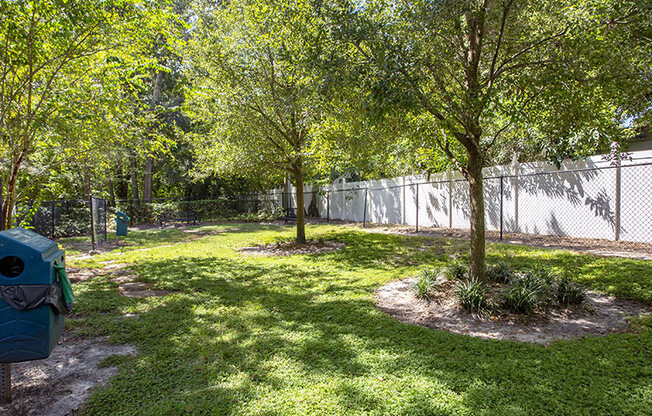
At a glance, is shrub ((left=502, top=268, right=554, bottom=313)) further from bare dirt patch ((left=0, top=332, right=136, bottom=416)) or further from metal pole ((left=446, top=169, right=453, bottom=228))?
metal pole ((left=446, top=169, right=453, bottom=228))

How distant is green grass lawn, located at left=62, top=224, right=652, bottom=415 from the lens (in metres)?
2.59

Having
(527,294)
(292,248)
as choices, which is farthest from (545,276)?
(292,248)

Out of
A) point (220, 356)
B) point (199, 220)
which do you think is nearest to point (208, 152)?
point (220, 356)

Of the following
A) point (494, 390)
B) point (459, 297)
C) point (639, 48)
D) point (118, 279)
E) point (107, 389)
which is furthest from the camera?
point (118, 279)

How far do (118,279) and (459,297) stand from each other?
20.2 ft

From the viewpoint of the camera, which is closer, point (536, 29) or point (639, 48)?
point (639, 48)

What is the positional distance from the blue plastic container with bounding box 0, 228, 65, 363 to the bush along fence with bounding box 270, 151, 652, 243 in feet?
29.6

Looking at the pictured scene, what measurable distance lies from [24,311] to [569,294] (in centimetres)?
557

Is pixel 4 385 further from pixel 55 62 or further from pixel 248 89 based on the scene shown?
pixel 248 89

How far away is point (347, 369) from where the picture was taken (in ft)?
10.2

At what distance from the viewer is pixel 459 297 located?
4617 mm

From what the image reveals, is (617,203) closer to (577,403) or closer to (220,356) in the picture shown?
(577,403)

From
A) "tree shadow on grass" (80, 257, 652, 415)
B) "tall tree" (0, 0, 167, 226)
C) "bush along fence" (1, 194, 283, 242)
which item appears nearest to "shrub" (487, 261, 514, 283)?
"tree shadow on grass" (80, 257, 652, 415)

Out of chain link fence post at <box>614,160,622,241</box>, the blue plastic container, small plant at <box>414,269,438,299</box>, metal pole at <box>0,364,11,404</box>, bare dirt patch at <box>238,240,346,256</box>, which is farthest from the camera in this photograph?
bare dirt patch at <box>238,240,346,256</box>
